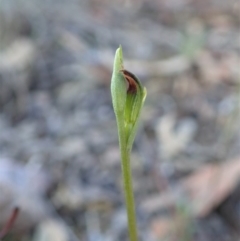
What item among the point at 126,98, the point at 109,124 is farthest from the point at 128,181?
the point at 109,124

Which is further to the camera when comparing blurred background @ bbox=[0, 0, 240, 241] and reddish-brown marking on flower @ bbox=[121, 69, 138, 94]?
blurred background @ bbox=[0, 0, 240, 241]

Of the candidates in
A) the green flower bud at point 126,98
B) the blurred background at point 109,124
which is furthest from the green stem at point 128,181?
the blurred background at point 109,124

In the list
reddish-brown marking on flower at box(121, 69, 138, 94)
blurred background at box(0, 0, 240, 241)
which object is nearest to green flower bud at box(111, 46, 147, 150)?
reddish-brown marking on flower at box(121, 69, 138, 94)

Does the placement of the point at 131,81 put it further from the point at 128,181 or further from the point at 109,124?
the point at 109,124

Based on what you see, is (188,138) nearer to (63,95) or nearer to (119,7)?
(63,95)

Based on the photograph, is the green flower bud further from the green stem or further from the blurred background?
the blurred background
